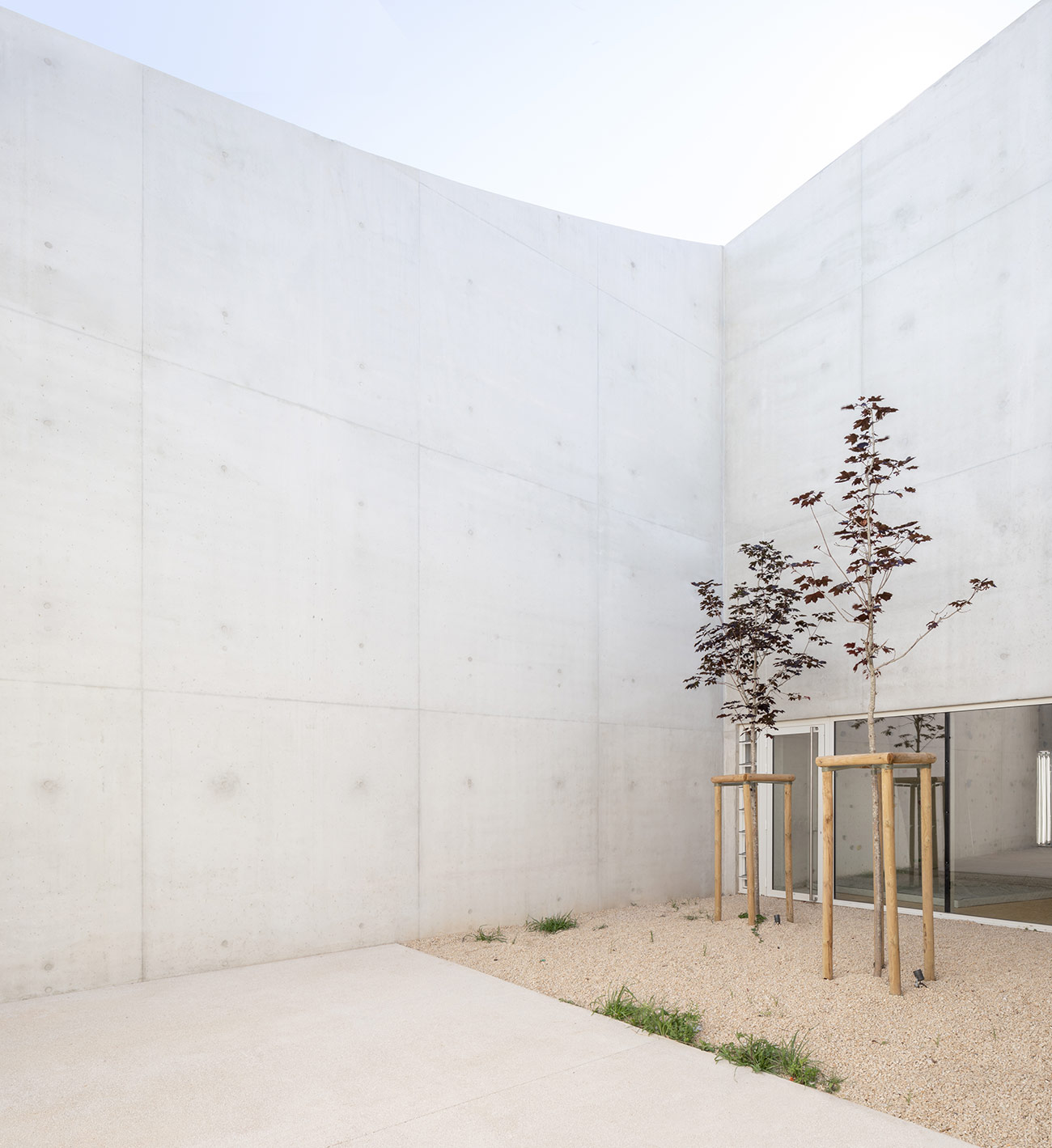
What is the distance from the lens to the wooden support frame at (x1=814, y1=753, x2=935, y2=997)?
4652 mm

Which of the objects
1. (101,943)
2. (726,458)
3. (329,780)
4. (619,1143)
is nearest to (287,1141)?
(619,1143)

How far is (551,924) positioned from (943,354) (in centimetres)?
583

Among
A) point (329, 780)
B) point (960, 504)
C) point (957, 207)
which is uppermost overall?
point (957, 207)

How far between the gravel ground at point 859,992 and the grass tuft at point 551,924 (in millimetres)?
113

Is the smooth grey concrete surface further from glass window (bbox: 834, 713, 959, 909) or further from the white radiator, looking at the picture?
the white radiator

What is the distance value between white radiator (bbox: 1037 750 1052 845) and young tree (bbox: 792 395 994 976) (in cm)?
119

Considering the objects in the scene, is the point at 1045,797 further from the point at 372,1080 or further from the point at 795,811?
the point at 372,1080

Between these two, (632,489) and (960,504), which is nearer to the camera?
(960,504)

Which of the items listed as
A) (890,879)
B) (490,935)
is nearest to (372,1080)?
(890,879)

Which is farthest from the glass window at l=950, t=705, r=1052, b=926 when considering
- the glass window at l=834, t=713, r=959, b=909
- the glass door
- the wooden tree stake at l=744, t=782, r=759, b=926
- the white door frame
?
the wooden tree stake at l=744, t=782, r=759, b=926

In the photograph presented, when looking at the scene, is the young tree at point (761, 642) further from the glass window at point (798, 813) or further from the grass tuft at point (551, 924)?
the grass tuft at point (551, 924)

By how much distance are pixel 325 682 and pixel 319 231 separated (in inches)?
133

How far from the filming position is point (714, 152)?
34.9 feet

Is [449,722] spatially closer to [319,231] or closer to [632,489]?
[632,489]
